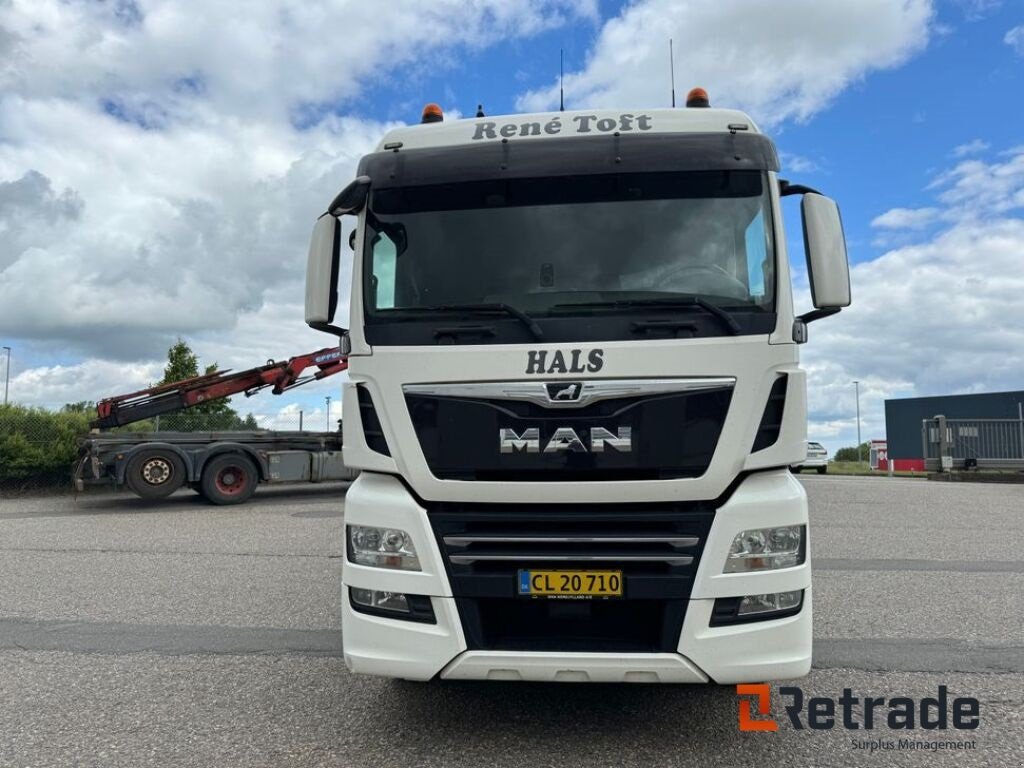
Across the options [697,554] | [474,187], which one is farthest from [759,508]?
[474,187]

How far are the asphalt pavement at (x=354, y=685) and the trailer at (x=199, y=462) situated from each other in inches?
201

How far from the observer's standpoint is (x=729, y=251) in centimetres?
370

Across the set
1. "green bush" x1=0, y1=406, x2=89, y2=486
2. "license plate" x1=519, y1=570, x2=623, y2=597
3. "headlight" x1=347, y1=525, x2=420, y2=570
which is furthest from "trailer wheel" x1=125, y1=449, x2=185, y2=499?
"license plate" x1=519, y1=570, x2=623, y2=597

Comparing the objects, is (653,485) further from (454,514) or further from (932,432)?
(932,432)

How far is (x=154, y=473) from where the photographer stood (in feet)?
45.8

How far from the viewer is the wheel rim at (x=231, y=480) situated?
1448 centimetres

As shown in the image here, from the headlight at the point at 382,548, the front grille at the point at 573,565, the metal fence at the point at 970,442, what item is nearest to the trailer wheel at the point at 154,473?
the headlight at the point at 382,548

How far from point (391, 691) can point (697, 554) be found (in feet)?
6.56

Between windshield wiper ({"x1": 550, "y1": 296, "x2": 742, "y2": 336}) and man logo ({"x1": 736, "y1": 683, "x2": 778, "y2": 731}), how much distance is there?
5.86 feet

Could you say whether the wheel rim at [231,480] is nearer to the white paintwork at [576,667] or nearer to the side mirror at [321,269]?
the side mirror at [321,269]

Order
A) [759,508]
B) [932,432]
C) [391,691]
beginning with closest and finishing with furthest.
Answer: [759,508]
[391,691]
[932,432]

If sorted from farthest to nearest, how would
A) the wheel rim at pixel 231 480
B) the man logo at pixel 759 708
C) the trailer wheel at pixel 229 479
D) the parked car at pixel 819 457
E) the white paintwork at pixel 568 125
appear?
the parked car at pixel 819 457
the wheel rim at pixel 231 480
the trailer wheel at pixel 229 479
the white paintwork at pixel 568 125
the man logo at pixel 759 708

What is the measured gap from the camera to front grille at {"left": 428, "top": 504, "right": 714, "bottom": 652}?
333 cm

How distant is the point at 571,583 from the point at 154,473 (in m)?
12.5
